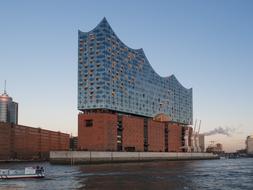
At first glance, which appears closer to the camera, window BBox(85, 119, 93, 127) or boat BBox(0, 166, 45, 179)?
boat BBox(0, 166, 45, 179)

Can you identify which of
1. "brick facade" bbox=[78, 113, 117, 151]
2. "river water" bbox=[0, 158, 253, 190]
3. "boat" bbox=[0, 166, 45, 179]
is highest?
"brick facade" bbox=[78, 113, 117, 151]

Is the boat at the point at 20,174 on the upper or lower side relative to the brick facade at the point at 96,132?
lower

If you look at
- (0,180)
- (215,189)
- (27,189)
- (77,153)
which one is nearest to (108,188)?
(27,189)

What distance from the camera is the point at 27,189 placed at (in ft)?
234

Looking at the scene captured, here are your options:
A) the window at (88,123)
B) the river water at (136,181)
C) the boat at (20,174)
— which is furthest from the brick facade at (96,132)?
the boat at (20,174)

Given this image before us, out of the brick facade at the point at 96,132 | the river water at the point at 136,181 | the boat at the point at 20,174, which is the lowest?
the river water at the point at 136,181

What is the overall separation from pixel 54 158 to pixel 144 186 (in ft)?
400

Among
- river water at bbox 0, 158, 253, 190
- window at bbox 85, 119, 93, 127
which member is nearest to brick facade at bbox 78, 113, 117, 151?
window at bbox 85, 119, 93, 127

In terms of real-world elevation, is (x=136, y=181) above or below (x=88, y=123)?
below

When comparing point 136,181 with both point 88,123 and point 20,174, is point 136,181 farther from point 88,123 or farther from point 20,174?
point 88,123

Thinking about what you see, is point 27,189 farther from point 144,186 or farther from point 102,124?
point 102,124

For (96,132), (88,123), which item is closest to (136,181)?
(96,132)

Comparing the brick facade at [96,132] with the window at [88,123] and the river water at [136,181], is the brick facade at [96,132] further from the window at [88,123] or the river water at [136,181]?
the river water at [136,181]

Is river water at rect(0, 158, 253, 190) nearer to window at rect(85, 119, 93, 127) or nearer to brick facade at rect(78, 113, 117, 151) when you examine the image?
brick facade at rect(78, 113, 117, 151)
